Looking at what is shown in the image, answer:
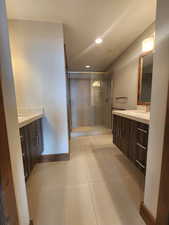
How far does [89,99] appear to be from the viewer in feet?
15.5

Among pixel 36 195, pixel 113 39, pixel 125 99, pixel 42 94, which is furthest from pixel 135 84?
pixel 36 195

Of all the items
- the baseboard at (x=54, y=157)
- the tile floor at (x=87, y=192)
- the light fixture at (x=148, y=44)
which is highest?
Answer: the light fixture at (x=148, y=44)

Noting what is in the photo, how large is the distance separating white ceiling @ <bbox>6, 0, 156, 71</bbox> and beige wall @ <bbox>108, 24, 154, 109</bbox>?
0.15m

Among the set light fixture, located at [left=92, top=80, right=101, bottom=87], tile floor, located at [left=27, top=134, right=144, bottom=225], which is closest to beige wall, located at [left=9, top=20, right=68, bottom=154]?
tile floor, located at [left=27, top=134, right=144, bottom=225]

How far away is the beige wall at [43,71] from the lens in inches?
69.4

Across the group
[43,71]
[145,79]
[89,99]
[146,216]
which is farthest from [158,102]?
[89,99]

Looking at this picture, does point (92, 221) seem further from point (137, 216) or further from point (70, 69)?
point (70, 69)

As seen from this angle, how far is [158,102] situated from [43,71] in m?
1.70

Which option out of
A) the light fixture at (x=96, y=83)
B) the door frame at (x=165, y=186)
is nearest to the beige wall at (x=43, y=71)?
the door frame at (x=165, y=186)

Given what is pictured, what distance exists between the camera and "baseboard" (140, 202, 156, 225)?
0.95 metres

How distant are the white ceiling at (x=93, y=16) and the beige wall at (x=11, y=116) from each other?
110cm

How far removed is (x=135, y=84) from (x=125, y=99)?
521 mm

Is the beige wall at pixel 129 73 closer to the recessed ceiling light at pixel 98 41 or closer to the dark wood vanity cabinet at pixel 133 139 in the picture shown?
the recessed ceiling light at pixel 98 41

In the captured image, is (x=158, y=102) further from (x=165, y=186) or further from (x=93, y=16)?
(x=93, y=16)
